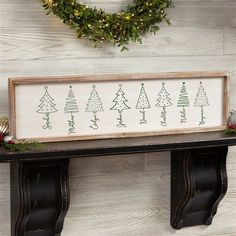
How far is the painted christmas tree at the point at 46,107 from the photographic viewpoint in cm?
162

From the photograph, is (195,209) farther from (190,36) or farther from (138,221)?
(190,36)

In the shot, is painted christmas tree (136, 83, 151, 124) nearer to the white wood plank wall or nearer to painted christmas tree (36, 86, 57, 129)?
the white wood plank wall

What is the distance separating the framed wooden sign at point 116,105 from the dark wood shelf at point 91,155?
1.9 inches

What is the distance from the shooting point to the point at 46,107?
1.63 meters

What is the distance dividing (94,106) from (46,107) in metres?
0.16

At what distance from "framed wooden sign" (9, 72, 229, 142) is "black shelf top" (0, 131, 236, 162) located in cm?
4

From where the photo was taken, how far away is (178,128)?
1788 millimetres

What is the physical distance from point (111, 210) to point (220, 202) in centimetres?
43

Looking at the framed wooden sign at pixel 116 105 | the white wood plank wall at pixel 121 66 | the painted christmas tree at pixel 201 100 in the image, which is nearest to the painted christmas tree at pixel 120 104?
the framed wooden sign at pixel 116 105

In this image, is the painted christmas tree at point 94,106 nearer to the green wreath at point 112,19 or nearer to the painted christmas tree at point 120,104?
the painted christmas tree at point 120,104

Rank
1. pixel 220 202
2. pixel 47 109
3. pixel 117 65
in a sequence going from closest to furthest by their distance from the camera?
pixel 47 109 → pixel 117 65 → pixel 220 202

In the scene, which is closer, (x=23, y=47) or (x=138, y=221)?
(x=23, y=47)

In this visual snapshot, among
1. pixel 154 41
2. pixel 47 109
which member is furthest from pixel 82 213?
pixel 154 41

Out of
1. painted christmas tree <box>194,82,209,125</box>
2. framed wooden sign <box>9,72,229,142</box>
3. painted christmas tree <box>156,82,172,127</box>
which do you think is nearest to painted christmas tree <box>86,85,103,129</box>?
framed wooden sign <box>9,72,229,142</box>
